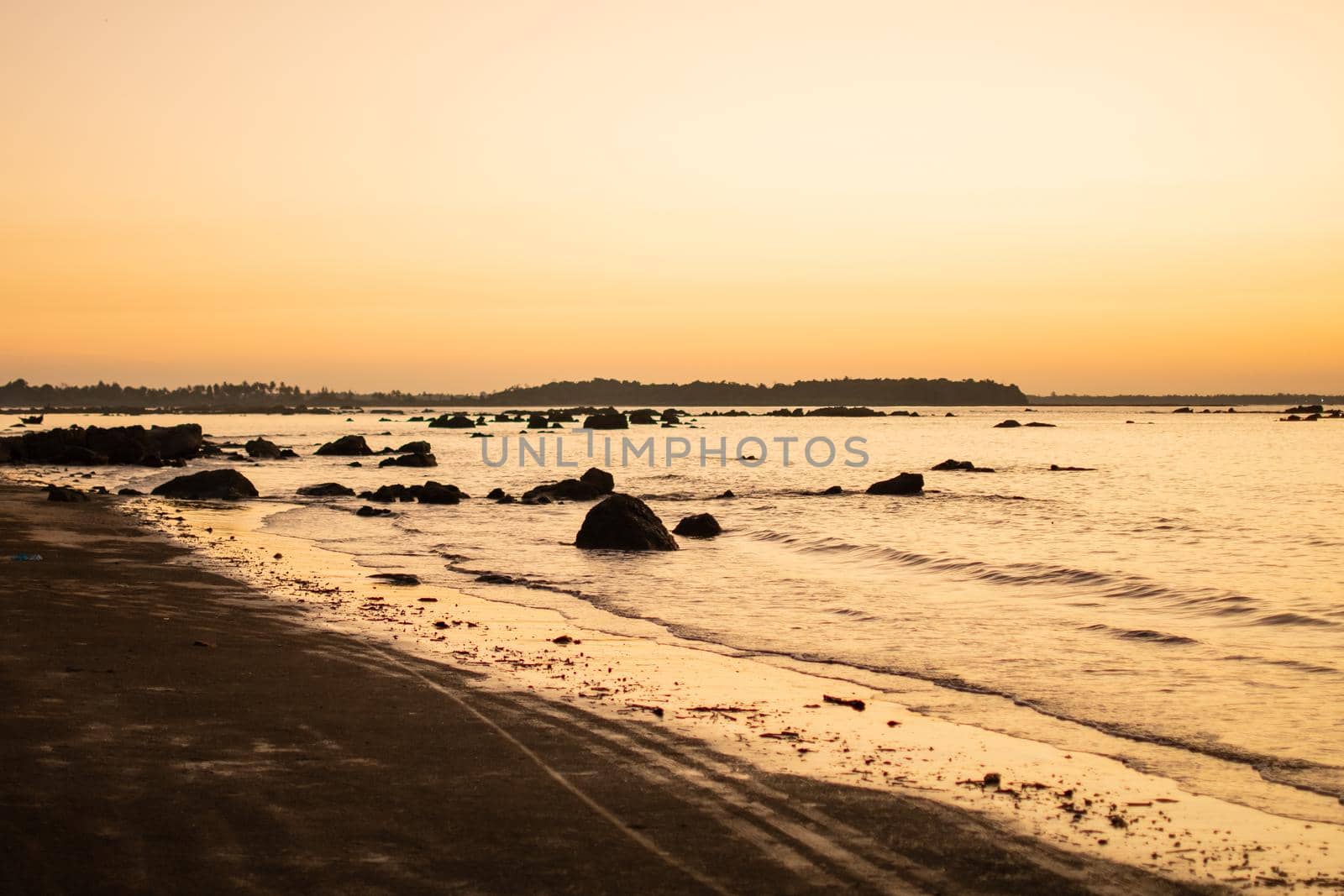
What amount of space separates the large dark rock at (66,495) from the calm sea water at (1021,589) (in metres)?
5.89

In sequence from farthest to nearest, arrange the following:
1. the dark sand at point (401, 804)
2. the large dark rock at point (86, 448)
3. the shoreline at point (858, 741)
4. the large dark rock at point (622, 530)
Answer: the large dark rock at point (86, 448), the large dark rock at point (622, 530), the shoreline at point (858, 741), the dark sand at point (401, 804)

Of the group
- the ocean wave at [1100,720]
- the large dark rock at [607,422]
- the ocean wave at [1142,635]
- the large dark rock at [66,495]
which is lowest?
the ocean wave at [1142,635]

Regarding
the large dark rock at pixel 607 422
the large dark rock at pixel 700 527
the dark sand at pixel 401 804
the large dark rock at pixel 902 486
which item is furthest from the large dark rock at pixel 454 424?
the dark sand at pixel 401 804

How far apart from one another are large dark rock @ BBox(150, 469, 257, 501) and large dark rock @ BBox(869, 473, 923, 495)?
77.6 feet

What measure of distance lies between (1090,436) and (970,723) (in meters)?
117

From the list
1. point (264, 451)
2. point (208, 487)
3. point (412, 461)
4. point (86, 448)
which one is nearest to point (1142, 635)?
point (208, 487)

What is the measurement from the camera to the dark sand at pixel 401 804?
18.7 feet

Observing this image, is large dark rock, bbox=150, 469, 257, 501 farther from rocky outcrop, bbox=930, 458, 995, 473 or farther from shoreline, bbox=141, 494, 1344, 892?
rocky outcrop, bbox=930, 458, 995, 473

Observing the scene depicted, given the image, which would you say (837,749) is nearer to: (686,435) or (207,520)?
(207,520)

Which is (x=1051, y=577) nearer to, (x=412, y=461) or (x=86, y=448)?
(x=412, y=461)

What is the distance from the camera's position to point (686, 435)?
4665 inches

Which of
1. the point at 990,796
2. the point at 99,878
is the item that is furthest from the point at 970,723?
the point at 99,878

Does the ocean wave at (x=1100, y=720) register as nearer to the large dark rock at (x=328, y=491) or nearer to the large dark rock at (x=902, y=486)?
the large dark rock at (x=328, y=491)

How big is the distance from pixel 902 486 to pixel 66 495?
94.9ft
